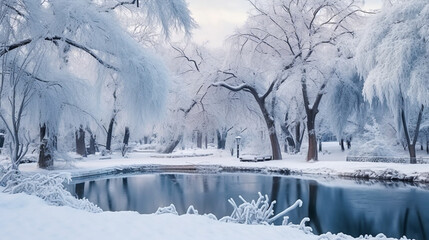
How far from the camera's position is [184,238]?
5090mm

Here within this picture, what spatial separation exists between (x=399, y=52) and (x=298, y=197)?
24.1 feet

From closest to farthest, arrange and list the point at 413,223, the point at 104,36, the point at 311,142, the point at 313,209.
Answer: the point at 413,223 → the point at 313,209 → the point at 104,36 → the point at 311,142

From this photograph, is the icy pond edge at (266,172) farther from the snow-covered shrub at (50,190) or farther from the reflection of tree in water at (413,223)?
the snow-covered shrub at (50,190)

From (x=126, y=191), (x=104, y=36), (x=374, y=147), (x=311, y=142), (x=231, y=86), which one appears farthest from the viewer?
(x=374, y=147)

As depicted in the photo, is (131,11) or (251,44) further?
(251,44)

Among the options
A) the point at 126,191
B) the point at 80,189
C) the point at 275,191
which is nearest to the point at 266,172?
the point at 275,191

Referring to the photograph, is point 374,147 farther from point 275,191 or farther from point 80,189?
point 80,189

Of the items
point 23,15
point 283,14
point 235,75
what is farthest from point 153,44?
point 23,15

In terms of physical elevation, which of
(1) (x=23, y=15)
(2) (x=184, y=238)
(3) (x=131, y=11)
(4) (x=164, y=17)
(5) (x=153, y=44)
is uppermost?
(5) (x=153, y=44)

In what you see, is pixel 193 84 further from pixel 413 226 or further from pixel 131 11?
pixel 413 226

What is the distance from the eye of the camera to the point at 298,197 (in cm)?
1365

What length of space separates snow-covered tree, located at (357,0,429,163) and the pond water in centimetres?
398

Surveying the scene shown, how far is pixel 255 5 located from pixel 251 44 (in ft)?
8.18

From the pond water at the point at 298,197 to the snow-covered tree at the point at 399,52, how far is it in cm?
398
